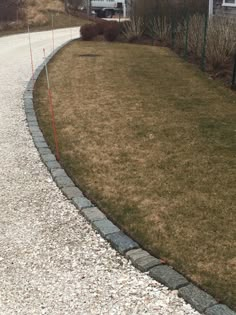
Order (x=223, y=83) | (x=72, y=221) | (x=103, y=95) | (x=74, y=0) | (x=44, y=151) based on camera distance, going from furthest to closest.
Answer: (x=74, y=0)
(x=223, y=83)
(x=103, y=95)
(x=44, y=151)
(x=72, y=221)

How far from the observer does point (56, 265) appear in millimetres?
3727

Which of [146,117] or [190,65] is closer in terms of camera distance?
[146,117]

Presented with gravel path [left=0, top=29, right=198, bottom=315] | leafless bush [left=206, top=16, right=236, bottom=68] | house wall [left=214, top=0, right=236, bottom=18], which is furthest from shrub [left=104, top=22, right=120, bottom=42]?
gravel path [left=0, top=29, right=198, bottom=315]

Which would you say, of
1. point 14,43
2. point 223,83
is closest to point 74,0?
point 14,43

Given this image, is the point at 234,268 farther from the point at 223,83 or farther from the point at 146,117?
the point at 223,83

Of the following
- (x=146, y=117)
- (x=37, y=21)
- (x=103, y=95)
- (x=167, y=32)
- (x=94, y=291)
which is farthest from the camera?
(x=37, y=21)

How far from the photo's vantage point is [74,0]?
37656 mm

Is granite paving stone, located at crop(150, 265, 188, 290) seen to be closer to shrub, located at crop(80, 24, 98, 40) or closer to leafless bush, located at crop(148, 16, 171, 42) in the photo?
leafless bush, located at crop(148, 16, 171, 42)

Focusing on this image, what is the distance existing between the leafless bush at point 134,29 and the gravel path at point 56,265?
16.2 meters

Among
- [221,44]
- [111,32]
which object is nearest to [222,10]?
[221,44]

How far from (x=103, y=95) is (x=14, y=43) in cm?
1254

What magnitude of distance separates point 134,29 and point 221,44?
31.2 ft

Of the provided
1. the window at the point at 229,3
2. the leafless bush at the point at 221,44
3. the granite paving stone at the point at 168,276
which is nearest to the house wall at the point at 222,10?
the window at the point at 229,3

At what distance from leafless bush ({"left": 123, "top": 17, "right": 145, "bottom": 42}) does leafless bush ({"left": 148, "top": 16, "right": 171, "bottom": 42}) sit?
28.4 inches
